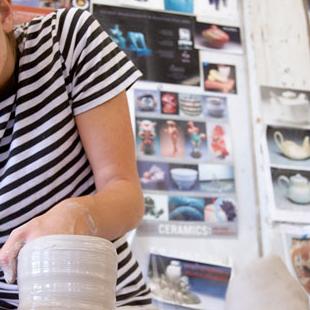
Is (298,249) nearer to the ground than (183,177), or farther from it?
nearer to the ground

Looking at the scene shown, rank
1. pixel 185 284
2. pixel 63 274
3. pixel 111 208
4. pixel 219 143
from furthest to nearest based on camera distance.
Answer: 1. pixel 219 143
2. pixel 185 284
3. pixel 111 208
4. pixel 63 274

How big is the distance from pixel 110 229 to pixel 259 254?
647 mm

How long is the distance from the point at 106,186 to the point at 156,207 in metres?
0.50

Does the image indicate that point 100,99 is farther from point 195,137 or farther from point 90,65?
point 195,137

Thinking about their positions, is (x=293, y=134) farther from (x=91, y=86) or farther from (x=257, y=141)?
(x=91, y=86)

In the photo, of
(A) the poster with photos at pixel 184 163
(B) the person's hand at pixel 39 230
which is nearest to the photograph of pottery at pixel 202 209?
(A) the poster with photos at pixel 184 163

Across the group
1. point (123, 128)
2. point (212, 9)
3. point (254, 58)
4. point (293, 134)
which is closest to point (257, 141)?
point (293, 134)

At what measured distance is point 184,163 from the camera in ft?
3.55

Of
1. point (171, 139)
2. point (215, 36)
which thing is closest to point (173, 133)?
point (171, 139)

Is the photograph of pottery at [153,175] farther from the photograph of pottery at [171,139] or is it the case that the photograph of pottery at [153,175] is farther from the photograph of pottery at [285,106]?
the photograph of pottery at [285,106]

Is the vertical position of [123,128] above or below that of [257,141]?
above

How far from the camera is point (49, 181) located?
1.85 ft

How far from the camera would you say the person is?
1.81ft

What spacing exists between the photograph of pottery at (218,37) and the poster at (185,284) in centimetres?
48
